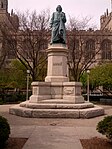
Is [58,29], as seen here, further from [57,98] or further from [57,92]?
[57,98]

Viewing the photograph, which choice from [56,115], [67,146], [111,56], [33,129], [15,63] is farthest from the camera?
[111,56]

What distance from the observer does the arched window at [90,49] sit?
3547cm

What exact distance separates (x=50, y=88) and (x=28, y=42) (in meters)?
17.7

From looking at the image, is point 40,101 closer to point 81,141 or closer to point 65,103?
point 65,103

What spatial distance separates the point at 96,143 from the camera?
730 centimetres

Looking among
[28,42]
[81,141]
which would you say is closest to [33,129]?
[81,141]

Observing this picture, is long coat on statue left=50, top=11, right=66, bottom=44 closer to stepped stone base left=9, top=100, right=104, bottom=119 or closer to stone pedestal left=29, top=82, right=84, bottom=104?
stone pedestal left=29, top=82, right=84, bottom=104

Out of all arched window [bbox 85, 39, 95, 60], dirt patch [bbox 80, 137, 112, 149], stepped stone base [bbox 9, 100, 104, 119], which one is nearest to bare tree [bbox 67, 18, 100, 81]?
arched window [bbox 85, 39, 95, 60]

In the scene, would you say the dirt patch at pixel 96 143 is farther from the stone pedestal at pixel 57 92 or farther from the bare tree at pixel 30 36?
the bare tree at pixel 30 36

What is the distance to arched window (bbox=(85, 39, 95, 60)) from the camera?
3547 centimetres

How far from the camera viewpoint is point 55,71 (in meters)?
16.0

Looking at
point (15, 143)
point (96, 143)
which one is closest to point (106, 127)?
point (96, 143)

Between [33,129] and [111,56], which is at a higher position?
[111,56]

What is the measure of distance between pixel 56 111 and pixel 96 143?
585 centimetres
